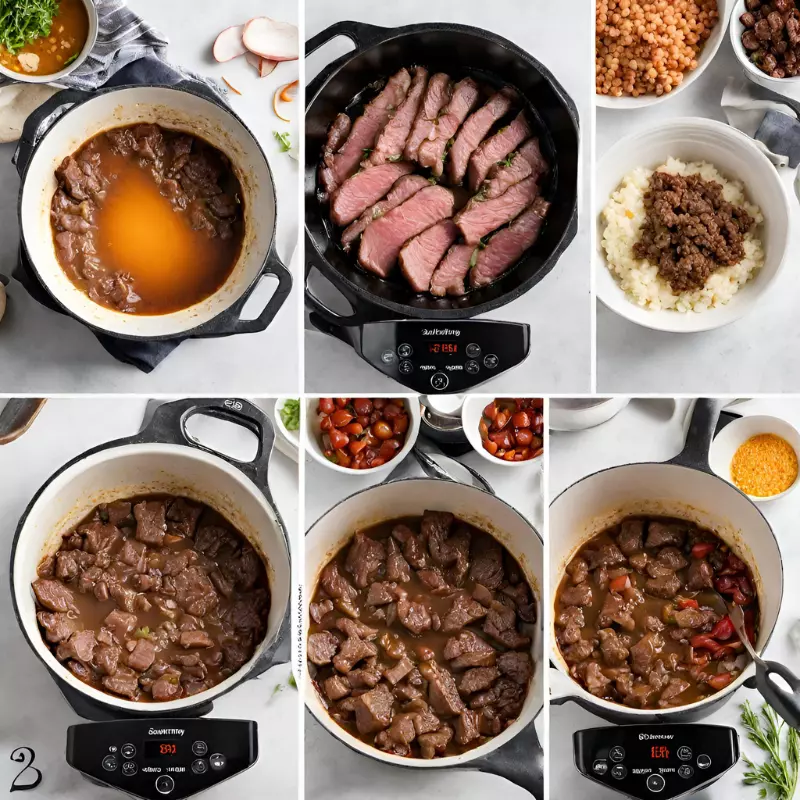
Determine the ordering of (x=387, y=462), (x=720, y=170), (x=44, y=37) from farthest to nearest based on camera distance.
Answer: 1. (x=720, y=170)
2. (x=387, y=462)
3. (x=44, y=37)

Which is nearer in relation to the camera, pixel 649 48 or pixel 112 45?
pixel 112 45

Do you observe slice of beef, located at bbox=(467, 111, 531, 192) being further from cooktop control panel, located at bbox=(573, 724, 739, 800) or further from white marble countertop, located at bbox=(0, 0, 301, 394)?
cooktop control panel, located at bbox=(573, 724, 739, 800)

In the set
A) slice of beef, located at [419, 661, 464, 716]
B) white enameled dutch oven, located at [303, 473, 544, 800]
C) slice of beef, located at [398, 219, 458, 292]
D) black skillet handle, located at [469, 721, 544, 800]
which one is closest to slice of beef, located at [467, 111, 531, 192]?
slice of beef, located at [398, 219, 458, 292]

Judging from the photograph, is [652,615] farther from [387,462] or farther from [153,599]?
[153,599]

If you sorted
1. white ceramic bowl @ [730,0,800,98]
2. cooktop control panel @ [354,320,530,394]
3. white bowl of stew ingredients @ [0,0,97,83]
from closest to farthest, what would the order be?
1. white bowl of stew ingredients @ [0,0,97,83]
2. cooktop control panel @ [354,320,530,394]
3. white ceramic bowl @ [730,0,800,98]

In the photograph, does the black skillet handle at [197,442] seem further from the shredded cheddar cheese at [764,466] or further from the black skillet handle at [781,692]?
the black skillet handle at [781,692]

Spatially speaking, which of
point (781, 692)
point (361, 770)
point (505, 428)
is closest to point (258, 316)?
point (505, 428)
